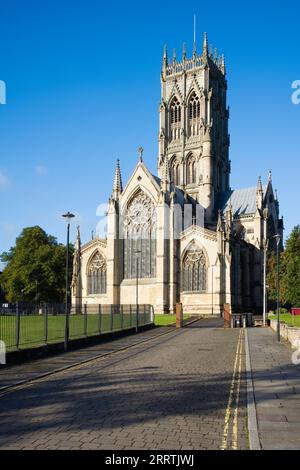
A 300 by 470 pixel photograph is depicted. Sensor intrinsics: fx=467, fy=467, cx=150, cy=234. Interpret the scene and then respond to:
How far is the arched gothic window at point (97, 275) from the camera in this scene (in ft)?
217

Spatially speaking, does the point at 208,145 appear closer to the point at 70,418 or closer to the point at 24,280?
the point at 24,280

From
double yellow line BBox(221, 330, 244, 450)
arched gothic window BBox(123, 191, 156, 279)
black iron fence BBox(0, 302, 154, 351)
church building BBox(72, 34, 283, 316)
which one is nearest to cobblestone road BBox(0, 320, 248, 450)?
double yellow line BBox(221, 330, 244, 450)

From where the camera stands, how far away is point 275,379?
13312 mm

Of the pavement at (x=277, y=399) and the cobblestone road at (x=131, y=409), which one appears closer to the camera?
the cobblestone road at (x=131, y=409)

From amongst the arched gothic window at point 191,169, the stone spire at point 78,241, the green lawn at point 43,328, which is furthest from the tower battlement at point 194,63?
the green lawn at point 43,328

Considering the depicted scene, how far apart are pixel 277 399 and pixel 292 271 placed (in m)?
36.0

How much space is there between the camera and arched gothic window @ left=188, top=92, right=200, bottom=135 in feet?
249

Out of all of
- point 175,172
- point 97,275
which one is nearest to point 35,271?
point 97,275

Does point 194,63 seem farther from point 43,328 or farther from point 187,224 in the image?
point 43,328

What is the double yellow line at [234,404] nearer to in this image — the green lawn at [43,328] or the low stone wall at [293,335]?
the low stone wall at [293,335]

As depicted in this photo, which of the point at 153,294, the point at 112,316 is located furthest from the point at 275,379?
the point at 153,294

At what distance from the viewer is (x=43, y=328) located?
20.5 m

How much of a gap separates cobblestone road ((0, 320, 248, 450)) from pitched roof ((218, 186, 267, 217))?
56923mm
